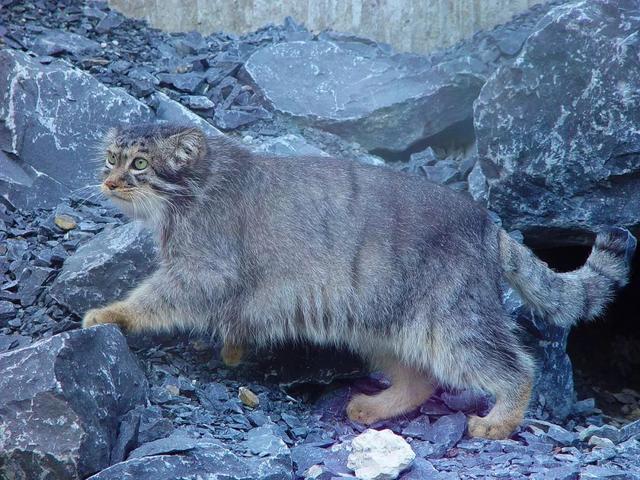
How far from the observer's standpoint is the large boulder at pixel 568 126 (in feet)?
20.3

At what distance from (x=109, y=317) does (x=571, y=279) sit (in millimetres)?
2559

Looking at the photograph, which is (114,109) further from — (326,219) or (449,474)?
(449,474)

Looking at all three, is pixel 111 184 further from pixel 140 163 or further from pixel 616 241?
pixel 616 241

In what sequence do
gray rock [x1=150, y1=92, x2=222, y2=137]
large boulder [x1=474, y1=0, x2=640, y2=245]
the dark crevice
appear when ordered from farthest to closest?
1. the dark crevice
2. gray rock [x1=150, y1=92, x2=222, y2=137]
3. large boulder [x1=474, y1=0, x2=640, y2=245]

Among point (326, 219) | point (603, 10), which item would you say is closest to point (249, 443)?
point (326, 219)

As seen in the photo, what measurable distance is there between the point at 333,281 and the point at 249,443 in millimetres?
1095

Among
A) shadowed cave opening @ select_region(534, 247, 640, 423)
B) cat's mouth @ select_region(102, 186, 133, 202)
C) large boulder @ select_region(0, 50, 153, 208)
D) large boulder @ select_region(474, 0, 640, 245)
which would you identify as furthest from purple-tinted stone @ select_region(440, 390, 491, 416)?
large boulder @ select_region(0, 50, 153, 208)

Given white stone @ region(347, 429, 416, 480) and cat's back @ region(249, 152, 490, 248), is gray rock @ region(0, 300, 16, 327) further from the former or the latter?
white stone @ region(347, 429, 416, 480)

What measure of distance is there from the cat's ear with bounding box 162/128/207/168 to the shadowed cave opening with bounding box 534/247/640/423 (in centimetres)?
337

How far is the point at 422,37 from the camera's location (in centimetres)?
802

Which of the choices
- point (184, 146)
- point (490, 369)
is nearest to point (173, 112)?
point (184, 146)

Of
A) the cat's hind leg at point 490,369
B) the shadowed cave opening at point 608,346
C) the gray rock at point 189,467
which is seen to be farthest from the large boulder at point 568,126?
the gray rock at point 189,467

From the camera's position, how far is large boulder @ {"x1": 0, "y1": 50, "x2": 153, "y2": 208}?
6.37 metres

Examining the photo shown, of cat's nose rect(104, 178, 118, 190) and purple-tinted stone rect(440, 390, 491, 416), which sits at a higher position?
cat's nose rect(104, 178, 118, 190)
